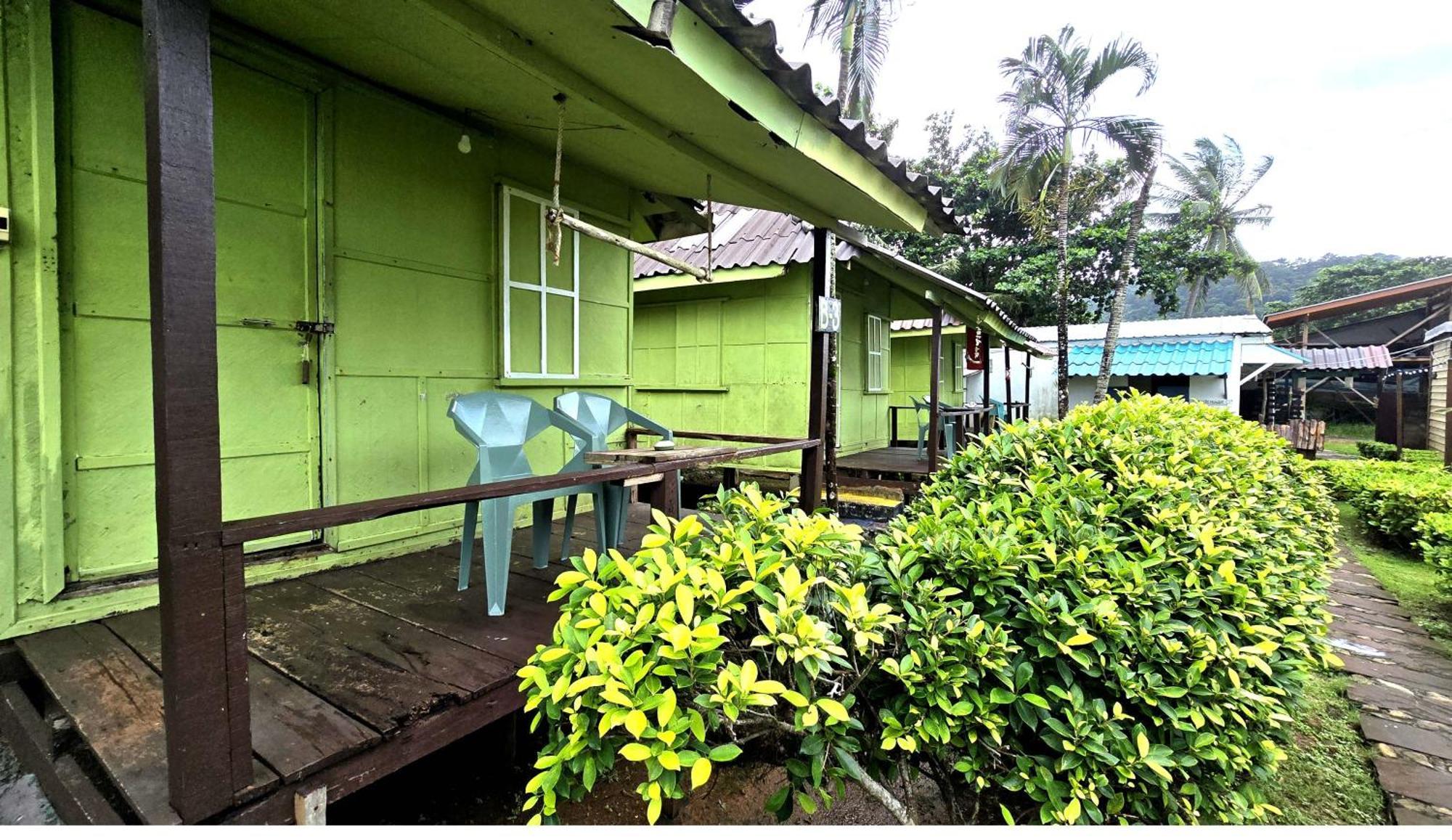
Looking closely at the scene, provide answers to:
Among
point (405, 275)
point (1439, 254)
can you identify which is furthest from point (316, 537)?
point (1439, 254)

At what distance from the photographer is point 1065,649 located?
1.59 meters

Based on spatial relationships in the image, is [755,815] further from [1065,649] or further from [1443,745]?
[1443,745]

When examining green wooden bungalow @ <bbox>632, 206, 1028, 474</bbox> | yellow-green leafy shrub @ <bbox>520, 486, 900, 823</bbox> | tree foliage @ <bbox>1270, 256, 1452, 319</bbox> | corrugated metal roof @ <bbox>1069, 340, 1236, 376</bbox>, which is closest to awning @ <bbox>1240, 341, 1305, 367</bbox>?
corrugated metal roof @ <bbox>1069, 340, 1236, 376</bbox>

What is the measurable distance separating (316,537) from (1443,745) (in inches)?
214

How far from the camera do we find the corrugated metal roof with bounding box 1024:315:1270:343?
55.6 ft

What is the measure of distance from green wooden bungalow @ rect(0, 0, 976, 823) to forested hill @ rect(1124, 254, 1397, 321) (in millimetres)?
53314

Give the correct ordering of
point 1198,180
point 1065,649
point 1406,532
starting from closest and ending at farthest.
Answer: point 1065,649, point 1406,532, point 1198,180

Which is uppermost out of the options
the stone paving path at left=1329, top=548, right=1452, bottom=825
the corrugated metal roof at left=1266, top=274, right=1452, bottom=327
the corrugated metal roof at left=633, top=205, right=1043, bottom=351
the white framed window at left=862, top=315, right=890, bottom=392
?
the corrugated metal roof at left=1266, top=274, right=1452, bottom=327

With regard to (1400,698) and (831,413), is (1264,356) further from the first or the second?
(831,413)

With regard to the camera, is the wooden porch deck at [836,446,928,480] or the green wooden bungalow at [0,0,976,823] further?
the wooden porch deck at [836,446,928,480]

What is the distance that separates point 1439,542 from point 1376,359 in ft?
58.2

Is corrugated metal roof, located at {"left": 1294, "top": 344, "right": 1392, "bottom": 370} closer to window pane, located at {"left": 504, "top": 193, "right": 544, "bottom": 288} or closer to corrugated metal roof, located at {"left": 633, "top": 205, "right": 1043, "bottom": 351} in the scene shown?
corrugated metal roof, located at {"left": 633, "top": 205, "right": 1043, "bottom": 351}

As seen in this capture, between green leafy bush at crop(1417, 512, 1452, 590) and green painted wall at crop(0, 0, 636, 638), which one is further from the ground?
green painted wall at crop(0, 0, 636, 638)
